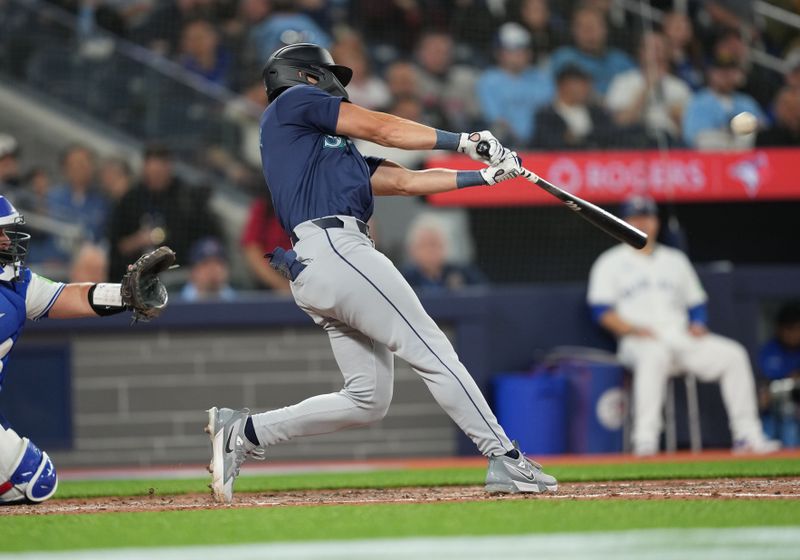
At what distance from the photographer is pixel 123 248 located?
935 centimetres

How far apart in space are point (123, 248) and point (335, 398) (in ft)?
14.8

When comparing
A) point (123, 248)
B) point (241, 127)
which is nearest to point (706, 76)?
point (241, 127)

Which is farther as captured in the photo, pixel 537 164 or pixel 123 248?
pixel 537 164

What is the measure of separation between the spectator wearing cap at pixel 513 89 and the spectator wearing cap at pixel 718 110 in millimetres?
1229

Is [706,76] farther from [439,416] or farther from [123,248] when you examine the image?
[123,248]

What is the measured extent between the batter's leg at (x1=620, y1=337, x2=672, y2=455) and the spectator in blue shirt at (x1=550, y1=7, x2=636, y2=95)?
10.8ft

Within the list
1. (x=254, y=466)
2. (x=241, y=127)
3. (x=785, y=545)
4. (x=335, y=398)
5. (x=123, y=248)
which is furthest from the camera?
(x=241, y=127)

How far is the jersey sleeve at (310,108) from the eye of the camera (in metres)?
4.97

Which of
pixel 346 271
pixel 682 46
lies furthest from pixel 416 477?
pixel 682 46

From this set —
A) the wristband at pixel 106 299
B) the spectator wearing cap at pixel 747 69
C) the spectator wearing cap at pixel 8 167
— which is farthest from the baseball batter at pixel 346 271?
the spectator wearing cap at pixel 747 69

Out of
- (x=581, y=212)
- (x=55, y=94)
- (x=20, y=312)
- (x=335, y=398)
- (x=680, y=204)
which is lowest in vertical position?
(x=335, y=398)

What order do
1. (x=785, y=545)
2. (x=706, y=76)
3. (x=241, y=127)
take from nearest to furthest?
(x=785, y=545), (x=241, y=127), (x=706, y=76)

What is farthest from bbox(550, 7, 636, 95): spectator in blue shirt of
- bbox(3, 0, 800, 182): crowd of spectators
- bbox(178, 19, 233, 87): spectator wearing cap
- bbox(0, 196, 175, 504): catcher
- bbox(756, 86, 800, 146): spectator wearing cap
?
bbox(0, 196, 175, 504): catcher

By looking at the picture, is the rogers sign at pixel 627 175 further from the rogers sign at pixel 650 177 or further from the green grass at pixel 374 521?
the green grass at pixel 374 521
